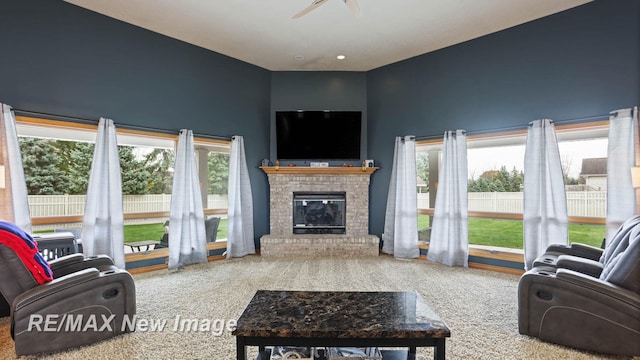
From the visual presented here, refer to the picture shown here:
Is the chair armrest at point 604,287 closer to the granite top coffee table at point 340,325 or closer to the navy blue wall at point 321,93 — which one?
the granite top coffee table at point 340,325

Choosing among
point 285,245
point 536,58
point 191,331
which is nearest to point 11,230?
point 191,331

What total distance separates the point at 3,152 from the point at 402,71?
563 cm

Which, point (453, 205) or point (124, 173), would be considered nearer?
point (124, 173)

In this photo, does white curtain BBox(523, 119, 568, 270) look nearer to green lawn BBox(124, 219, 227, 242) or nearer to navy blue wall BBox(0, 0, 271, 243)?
navy blue wall BBox(0, 0, 271, 243)

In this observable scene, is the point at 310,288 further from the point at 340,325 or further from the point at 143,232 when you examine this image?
the point at 143,232

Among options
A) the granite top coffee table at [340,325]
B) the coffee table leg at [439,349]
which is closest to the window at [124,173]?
the granite top coffee table at [340,325]

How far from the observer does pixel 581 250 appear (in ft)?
10.8

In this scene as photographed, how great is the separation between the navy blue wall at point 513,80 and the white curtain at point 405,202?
0.30 metres

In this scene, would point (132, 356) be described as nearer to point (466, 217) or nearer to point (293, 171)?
point (293, 171)

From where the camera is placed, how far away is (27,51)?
355 cm

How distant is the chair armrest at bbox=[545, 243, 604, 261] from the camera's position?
322 cm

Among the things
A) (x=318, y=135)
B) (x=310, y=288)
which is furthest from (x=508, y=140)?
(x=310, y=288)

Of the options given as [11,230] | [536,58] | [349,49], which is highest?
[349,49]

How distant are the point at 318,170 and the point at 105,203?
129 inches
